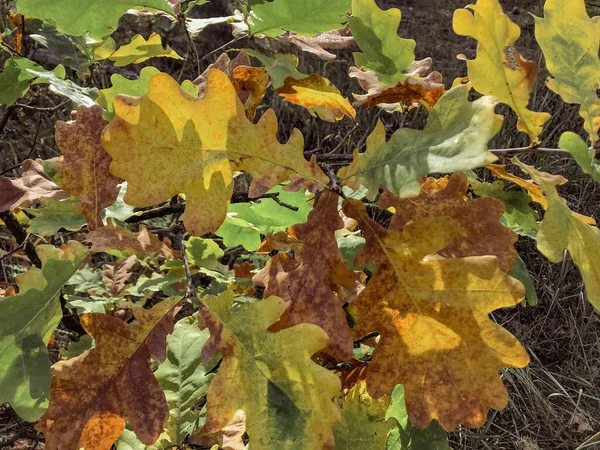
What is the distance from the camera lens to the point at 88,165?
2.26ft

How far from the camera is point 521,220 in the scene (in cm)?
83

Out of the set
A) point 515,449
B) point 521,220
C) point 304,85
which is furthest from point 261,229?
point 515,449

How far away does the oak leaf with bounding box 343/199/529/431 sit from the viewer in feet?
1.74

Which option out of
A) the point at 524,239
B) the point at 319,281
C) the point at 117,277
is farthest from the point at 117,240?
the point at 524,239

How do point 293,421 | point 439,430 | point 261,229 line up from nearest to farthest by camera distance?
1. point 293,421
2. point 439,430
3. point 261,229

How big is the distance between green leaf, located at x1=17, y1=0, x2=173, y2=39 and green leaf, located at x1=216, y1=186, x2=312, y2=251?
0.33m

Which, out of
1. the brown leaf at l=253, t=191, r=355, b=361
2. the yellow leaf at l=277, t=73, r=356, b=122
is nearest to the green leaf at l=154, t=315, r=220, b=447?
the brown leaf at l=253, t=191, r=355, b=361

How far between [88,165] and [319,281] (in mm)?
334

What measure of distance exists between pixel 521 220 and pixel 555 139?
2.60 meters

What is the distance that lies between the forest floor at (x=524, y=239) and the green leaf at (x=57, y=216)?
4.16ft

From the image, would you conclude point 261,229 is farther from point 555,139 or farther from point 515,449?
point 555,139

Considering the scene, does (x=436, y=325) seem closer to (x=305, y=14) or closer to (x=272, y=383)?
(x=272, y=383)

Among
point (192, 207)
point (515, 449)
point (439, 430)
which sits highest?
point (192, 207)

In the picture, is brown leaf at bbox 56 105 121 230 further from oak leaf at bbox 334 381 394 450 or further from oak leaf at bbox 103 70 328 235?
oak leaf at bbox 334 381 394 450
